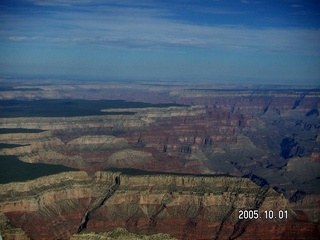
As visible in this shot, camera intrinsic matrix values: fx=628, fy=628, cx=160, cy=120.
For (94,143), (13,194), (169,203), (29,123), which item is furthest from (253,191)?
(29,123)

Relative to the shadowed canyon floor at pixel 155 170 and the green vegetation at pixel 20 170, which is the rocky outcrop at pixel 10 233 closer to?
the shadowed canyon floor at pixel 155 170

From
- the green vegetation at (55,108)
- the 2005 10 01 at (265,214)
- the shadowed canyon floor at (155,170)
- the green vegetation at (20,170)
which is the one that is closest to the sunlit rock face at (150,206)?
the shadowed canyon floor at (155,170)

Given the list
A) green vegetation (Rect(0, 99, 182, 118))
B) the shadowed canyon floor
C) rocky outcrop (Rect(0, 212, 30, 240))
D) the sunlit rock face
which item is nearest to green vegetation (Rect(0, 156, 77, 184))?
the shadowed canyon floor

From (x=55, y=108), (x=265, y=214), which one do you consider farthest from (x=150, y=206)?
(x=55, y=108)

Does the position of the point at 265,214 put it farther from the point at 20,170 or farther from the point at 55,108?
the point at 55,108

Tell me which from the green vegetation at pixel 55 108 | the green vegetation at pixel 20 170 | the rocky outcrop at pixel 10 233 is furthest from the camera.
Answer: the green vegetation at pixel 55 108

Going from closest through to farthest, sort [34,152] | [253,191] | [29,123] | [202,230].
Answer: [202,230] < [253,191] < [34,152] < [29,123]

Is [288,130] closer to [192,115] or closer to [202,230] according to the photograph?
[192,115]
